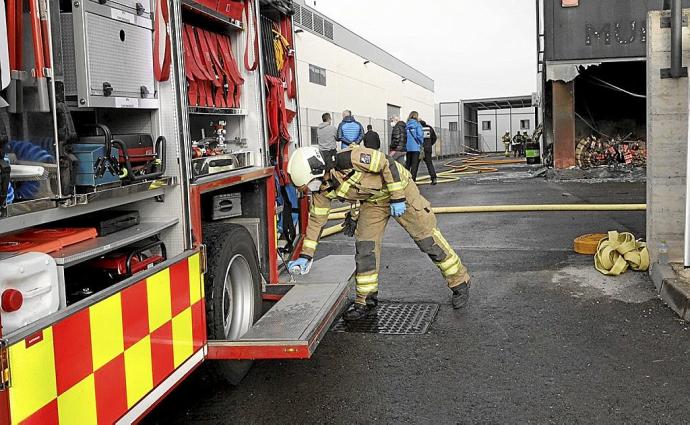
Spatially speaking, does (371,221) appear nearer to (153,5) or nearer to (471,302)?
(471,302)

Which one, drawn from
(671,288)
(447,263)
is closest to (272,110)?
(447,263)

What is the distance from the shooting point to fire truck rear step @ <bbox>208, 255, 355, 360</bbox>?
3.78m

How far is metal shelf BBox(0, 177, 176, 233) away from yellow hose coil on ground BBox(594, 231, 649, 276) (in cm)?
479

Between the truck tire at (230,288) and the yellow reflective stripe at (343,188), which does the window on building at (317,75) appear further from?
the truck tire at (230,288)

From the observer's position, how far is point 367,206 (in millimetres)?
5863

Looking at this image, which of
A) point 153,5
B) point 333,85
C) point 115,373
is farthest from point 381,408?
point 333,85

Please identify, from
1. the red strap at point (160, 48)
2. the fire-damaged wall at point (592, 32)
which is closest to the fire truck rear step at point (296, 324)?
the red strap at point (160, 48)

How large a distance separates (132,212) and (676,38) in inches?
195

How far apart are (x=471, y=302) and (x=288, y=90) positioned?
2.25m

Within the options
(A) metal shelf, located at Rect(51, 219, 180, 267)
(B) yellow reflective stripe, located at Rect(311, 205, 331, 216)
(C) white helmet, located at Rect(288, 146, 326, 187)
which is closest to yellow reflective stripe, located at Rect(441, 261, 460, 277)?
(B) yellow reflective stripe, located at Rect(311, 205, 331, 216)

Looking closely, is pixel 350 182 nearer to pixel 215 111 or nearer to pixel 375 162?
pixel 375 162

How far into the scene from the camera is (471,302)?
6.26 metres

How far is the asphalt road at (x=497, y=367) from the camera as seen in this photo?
394 centimetres

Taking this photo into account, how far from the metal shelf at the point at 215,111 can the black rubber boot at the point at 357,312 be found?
1.78 m
